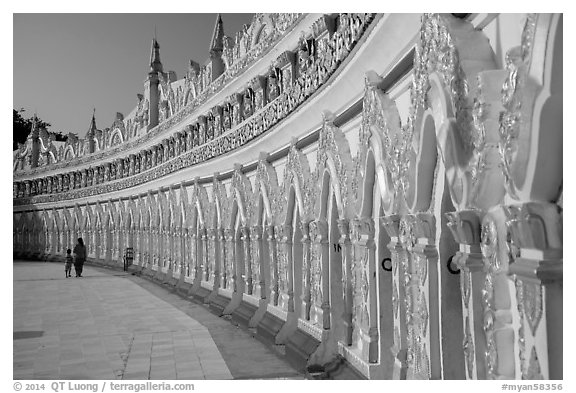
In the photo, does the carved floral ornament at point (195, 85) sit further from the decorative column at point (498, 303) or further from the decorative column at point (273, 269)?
the decorative column at point (498, 303)

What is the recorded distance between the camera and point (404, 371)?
4.80 m

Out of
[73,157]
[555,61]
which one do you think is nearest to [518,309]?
[555,61]

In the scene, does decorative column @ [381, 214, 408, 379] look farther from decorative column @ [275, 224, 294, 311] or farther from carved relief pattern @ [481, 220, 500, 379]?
decorative column @ [275, 224, 294, 311]

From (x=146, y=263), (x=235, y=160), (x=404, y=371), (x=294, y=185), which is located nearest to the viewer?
(x=404, y=371)

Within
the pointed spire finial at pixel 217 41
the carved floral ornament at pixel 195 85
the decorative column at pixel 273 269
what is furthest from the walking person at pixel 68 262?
the decorative column at pixel 273 269

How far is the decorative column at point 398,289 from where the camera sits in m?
4.76

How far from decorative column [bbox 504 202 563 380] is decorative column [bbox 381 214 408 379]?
1.89m

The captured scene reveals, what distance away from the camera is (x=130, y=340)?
9.96 metres

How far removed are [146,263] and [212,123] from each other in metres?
8.38

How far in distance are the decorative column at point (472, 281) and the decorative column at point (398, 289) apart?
1.11 metres

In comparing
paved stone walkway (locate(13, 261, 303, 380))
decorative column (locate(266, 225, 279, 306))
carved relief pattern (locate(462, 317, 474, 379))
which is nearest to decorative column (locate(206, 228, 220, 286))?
paved stone walkway (locate(13, 261, 303, 380))

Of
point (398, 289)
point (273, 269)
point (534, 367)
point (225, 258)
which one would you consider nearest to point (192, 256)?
point (225, 258)
